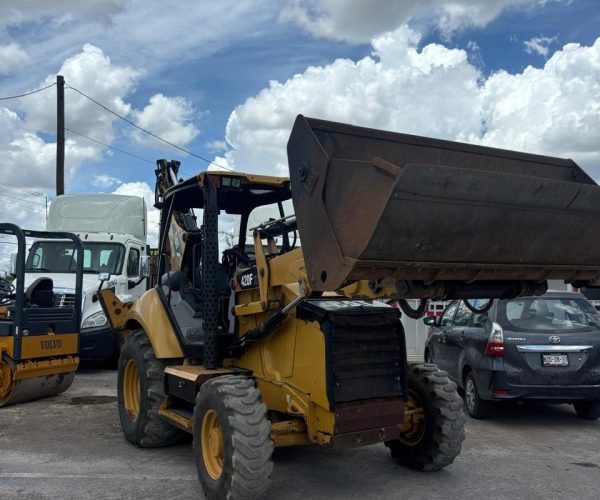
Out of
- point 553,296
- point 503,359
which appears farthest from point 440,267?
point 553,296

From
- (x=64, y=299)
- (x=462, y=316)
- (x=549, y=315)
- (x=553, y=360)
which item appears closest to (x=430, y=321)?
(x=462, y=316)

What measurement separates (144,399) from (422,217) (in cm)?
363

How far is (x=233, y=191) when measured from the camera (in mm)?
6363

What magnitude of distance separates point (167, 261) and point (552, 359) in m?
4.57

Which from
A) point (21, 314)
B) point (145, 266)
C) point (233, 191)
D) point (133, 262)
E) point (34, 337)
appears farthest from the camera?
point (133, 262)

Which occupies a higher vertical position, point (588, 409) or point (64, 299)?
point (64, 299)

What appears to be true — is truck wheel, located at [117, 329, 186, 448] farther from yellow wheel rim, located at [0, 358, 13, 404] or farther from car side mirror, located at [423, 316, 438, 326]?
car side mirror, located at [423, 316, 438, 326]

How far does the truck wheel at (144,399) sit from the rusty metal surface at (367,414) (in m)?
2.12

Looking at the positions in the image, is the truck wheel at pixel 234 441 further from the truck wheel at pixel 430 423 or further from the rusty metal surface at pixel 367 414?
the truck wheel at pixel 430 423

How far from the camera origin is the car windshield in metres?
7.62

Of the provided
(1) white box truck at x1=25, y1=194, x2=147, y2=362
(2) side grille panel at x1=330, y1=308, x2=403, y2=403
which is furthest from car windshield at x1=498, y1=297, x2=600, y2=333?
(1) white box truck at x1=25, y1=194, x2=147, y2=362

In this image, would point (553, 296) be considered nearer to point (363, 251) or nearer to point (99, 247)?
point (363, 251)

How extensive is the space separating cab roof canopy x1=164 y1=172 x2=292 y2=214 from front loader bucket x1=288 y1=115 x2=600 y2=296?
1.46 m

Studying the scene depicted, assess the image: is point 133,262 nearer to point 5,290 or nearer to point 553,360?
point 5,290
